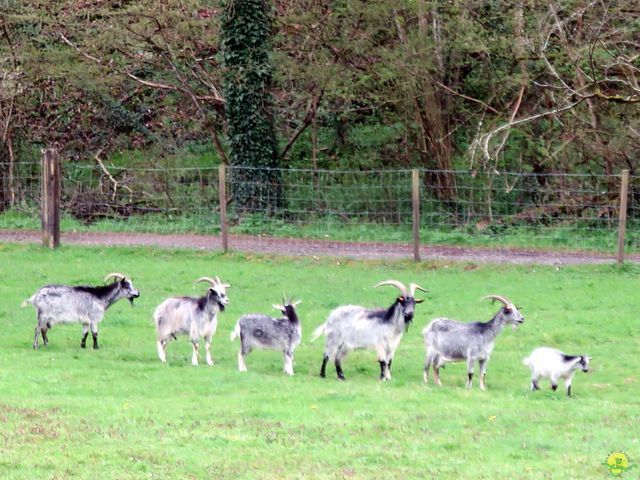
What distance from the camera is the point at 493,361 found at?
648 inches

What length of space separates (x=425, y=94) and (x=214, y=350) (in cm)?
1494

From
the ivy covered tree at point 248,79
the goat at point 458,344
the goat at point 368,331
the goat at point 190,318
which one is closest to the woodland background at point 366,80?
the ivy covered tree at point 248,79

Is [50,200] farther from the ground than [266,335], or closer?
farther from the ground

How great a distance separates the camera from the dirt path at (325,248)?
24.7 m

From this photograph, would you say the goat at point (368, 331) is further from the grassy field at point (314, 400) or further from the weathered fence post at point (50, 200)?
the weathered fence post at point (50, 200)

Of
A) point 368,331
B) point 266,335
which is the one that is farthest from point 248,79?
point 368,331

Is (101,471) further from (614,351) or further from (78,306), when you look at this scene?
(614,351)

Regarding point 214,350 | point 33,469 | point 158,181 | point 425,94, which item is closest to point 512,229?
point 425,94

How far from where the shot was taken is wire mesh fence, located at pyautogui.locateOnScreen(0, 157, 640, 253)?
26438mm

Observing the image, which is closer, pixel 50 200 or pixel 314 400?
pixel 314 400

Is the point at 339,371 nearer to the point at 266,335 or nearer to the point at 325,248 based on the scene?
the point at 266,335

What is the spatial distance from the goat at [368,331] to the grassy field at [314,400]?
0.38 meters

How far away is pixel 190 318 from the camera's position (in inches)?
628

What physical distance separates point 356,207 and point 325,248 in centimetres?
190
